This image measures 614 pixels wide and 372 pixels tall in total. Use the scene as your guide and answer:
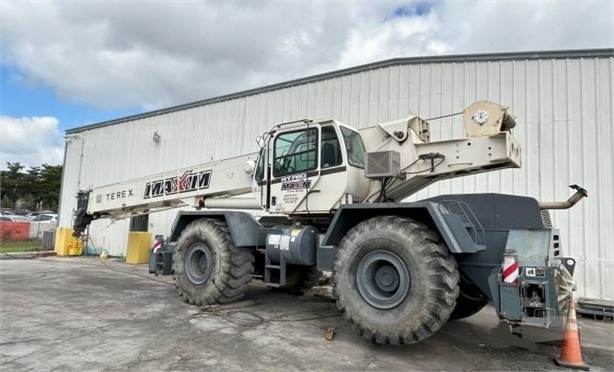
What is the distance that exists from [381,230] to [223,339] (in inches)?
95.6

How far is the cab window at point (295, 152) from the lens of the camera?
6859mm

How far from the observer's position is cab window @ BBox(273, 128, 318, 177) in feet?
22.5

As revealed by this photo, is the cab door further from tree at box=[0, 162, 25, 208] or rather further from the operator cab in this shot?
tree at box=[0, 162, 25, 208]

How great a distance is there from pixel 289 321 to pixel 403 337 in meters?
2.26

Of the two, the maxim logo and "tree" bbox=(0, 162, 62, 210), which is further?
"tree" bbox=(0, 162, 62, 210)

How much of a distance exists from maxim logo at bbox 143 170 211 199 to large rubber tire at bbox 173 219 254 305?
100 centimetres

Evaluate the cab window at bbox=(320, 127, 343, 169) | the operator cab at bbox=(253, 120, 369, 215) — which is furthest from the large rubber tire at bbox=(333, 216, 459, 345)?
the cab window at bbox=(320, 127, 343, 169)

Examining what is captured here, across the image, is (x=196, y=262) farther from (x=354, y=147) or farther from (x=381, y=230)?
(x=381, y=230)

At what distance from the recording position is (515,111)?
10.4m

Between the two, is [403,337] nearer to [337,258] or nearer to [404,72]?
[337,258]

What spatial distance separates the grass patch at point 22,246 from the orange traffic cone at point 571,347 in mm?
18824

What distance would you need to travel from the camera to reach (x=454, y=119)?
11.0 metres

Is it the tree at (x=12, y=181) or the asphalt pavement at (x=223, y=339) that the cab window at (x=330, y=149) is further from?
the tree at (x=12, y=181)

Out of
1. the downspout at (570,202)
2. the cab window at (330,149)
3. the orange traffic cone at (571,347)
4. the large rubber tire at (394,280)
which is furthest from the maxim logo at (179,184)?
the orange traffic cone at (571,347)
